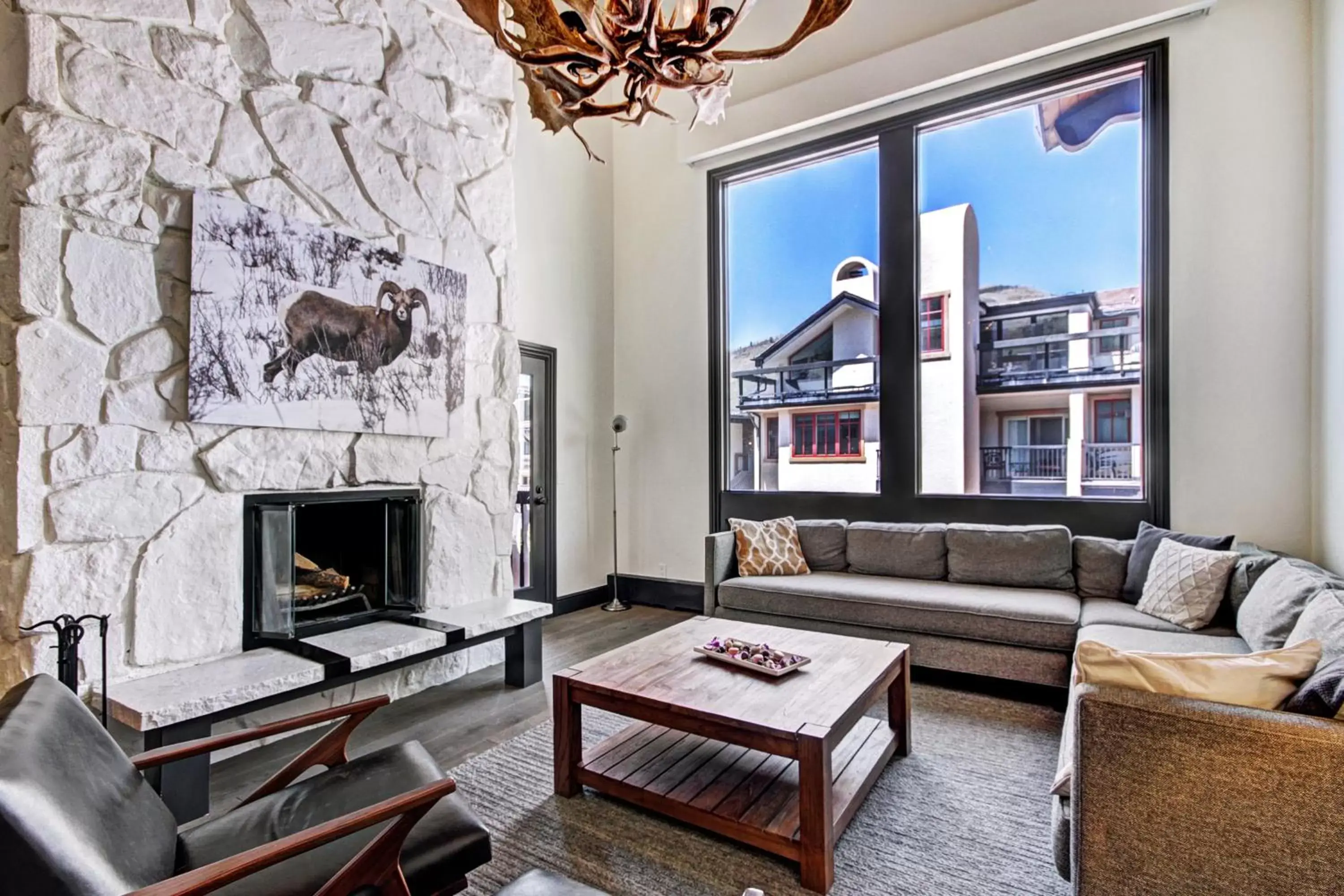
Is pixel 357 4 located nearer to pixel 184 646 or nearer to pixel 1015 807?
pixel 184 646

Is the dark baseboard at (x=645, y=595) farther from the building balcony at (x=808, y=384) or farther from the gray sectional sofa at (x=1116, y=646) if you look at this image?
the building balcony at (x=808, y=384)

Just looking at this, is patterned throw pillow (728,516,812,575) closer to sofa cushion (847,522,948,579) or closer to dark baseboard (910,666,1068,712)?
sofa cushion (847,522,948,579)

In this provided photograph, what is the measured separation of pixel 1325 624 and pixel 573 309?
4.63m

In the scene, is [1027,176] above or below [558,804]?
above

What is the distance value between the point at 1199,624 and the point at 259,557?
416 centimetres

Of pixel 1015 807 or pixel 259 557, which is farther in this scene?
pixel 259 557

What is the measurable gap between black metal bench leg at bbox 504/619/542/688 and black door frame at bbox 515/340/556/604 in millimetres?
1363

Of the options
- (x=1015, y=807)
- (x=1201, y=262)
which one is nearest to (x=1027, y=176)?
(x=1201, y=262)

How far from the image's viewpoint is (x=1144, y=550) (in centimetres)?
346

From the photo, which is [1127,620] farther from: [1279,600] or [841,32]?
[841,32]

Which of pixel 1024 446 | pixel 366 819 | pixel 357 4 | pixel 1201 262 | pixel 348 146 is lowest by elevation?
pixel 366 819

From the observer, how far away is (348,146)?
3176mm

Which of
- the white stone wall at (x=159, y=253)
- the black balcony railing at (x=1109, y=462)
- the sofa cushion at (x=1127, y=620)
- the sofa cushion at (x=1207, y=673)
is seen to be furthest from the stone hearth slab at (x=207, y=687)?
the black balcony railing at (x=1109, y=462)

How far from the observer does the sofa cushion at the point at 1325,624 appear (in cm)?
174
